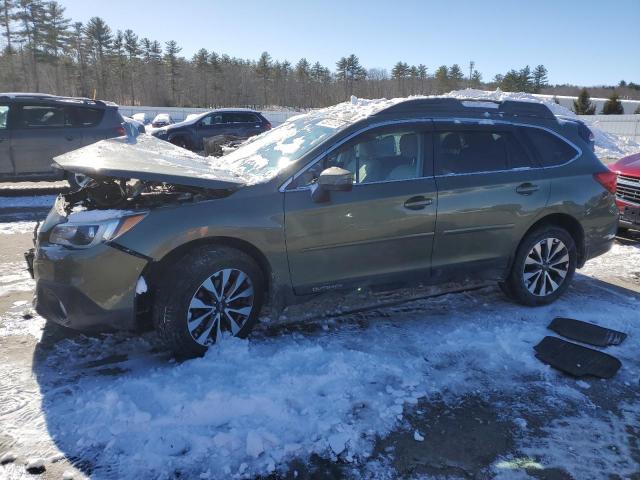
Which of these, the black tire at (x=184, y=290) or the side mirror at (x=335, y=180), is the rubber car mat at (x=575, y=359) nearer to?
the side mirror at (x=335, y=180)

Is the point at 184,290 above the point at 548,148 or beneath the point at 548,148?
beneath

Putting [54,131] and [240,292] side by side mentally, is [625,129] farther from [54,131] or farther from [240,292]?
[240,292]

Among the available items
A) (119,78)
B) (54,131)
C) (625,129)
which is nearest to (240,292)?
(54,131)

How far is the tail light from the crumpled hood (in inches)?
133

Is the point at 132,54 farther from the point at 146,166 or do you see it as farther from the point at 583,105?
the point at 146,166

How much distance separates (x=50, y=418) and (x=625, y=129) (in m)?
31.1

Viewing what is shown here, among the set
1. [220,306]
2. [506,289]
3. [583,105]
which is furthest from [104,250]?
[583,105]

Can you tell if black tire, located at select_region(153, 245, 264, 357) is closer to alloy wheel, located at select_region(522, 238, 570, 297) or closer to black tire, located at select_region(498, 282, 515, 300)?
black tire, located at select_region(498, 282, 515, 300)

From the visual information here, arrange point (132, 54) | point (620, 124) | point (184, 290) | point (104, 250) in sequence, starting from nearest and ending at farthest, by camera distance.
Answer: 1. point (104, 250)
2. point (184, 290)
3. point (620, 124)
4. point (132, 54)

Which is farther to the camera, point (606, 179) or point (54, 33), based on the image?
point (54, 33)

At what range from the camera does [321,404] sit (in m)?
3.03

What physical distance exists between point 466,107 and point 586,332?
212 centimetres

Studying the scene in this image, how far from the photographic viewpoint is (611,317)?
4.52 m

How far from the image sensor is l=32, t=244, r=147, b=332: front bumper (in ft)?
10.5
